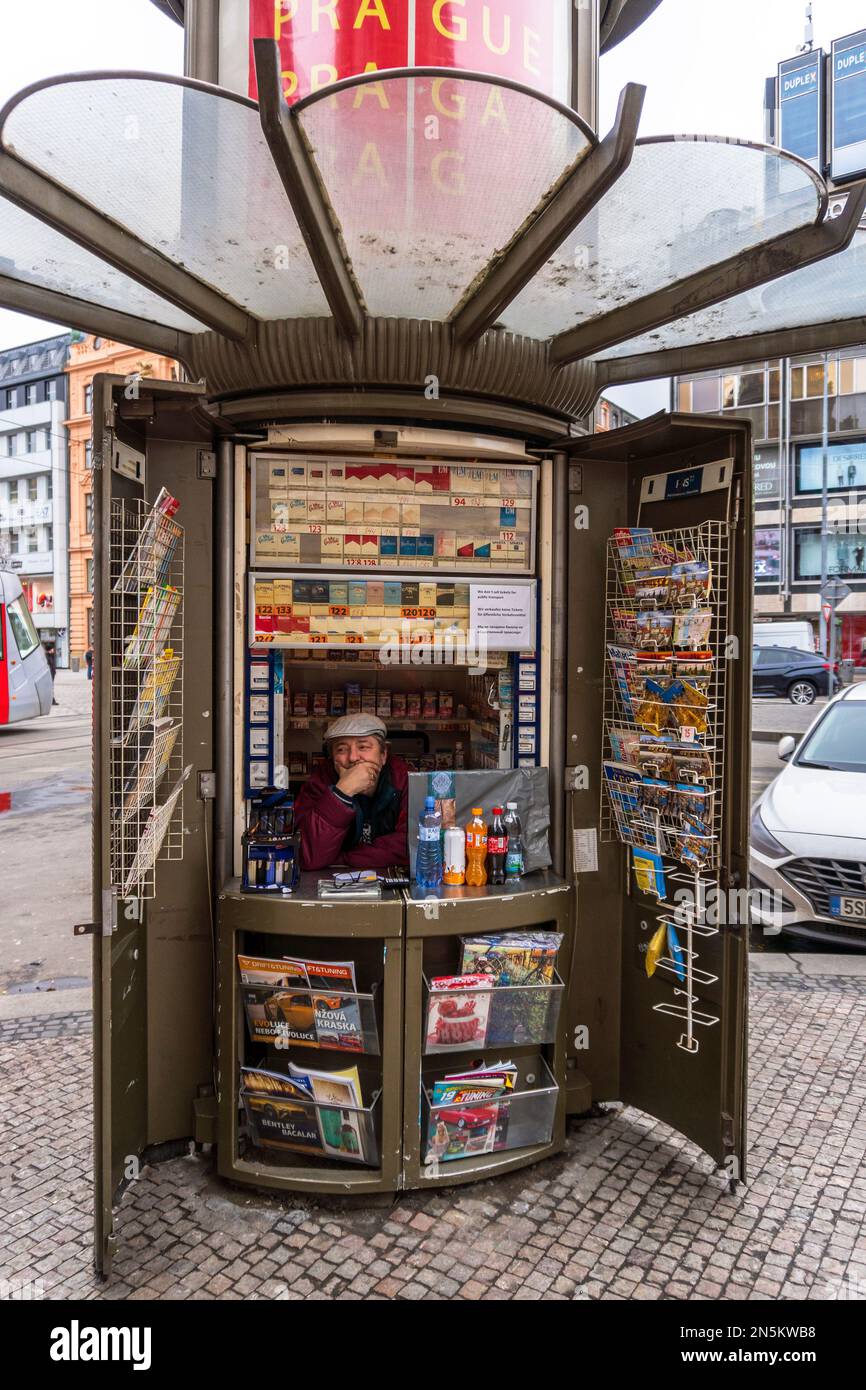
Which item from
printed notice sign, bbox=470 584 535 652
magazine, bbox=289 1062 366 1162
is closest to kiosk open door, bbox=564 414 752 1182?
printed notice sign, bbox=470 584 535 652

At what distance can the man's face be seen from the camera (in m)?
4.00

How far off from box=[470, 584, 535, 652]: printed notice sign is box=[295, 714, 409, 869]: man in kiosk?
70 centimetres

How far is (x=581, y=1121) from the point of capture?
3.96m

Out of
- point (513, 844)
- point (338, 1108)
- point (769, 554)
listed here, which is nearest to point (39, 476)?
point (769, 554)

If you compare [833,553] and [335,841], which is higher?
[833,553]

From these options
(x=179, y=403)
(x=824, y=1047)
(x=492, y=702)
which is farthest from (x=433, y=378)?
(x=824, y=1047)

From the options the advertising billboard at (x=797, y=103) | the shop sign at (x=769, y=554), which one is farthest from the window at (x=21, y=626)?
the shop sign at (x=769, y=554)

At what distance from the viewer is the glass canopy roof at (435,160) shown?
7.04 ft

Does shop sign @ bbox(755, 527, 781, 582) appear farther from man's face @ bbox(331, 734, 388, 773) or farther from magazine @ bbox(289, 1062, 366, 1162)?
magazine @ bbox(289, 1062, 366, 1162)

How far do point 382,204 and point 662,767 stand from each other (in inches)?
89.0

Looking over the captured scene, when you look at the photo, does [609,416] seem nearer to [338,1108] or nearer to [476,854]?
[476,854]

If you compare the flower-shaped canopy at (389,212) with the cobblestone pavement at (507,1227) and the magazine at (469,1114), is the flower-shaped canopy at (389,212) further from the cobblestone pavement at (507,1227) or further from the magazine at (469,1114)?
the cobblestone pavement at (507,1227)

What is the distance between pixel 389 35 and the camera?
317cm

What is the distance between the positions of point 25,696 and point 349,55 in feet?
62.5
